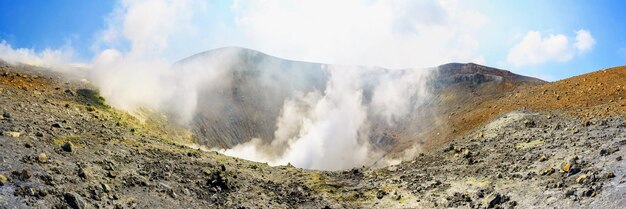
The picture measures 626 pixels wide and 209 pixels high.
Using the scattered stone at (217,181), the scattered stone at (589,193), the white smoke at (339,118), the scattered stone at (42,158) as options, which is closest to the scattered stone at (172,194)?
the scattered stone at (217,181)

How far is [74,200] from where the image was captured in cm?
1462

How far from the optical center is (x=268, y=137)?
63281 mm

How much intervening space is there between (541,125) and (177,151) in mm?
22350

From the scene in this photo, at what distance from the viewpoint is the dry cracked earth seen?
15938 millimetres

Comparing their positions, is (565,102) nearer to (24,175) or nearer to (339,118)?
(24,175)

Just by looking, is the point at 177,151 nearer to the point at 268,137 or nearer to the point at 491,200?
the point at 491,200

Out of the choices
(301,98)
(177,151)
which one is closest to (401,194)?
(177,151)

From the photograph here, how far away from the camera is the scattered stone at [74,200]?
14.5 meters

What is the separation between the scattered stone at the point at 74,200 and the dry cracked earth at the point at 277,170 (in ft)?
0.14

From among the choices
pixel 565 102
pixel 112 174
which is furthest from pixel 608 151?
pixel 112 174

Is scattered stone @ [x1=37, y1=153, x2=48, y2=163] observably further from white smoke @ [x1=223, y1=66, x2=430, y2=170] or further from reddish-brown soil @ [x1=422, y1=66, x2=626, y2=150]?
white smoke @ [x1=223, y1=66, x2=430, y2=170]

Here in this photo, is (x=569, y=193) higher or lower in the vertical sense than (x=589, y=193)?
higher

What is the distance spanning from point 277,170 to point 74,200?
45.6 feet

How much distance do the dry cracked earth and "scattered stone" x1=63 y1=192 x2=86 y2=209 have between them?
42 millimetres
